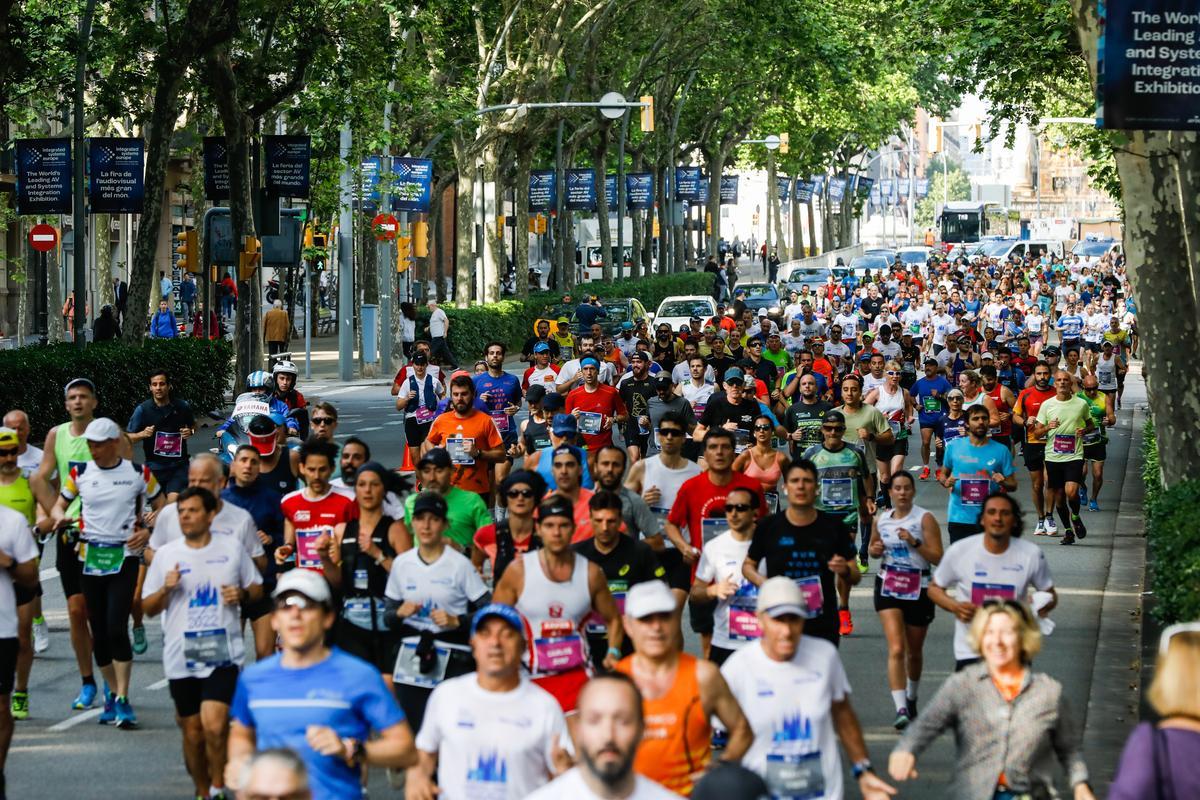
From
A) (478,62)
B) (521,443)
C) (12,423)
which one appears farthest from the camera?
(478,62)

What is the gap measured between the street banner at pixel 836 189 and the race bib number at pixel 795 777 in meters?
98.7


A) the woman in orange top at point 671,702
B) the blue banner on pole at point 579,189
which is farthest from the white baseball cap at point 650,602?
the blue banner on pole at point 579,189

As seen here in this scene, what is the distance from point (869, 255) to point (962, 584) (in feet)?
276

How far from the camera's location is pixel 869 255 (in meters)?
93.4

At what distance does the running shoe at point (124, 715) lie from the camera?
11469 mm

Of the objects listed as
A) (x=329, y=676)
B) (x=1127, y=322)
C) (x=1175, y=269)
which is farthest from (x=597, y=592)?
(x=1127, y=322)

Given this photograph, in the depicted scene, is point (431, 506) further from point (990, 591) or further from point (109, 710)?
point (109, 710)

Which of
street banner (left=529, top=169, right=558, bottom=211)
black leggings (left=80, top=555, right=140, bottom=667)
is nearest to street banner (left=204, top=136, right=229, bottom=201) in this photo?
black leggings (left=80, top=555, right=140, bottom=667)

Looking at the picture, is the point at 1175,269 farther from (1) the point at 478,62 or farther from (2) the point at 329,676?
(1) the point at 478,62

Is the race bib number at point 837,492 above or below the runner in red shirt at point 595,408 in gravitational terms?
below

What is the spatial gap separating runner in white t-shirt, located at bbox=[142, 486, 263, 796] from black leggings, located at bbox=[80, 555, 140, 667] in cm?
198

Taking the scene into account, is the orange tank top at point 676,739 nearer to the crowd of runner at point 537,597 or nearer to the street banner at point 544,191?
the crowd of runner at point 537,597

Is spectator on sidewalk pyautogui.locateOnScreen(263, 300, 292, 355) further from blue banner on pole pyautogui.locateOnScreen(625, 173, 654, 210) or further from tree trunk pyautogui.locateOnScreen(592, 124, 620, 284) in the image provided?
blue banner on pole pyautogui.locateOnScreen(625, 173, 654, 210)

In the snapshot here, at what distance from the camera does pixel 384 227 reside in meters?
41.6
